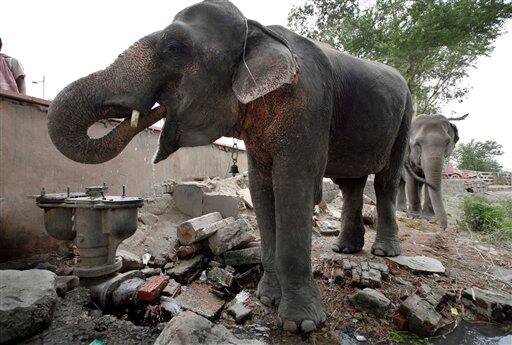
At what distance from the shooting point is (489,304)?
2680 mm

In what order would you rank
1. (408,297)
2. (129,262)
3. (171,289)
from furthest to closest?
1. (129,262)
2. (171,289)
3. (408,297)

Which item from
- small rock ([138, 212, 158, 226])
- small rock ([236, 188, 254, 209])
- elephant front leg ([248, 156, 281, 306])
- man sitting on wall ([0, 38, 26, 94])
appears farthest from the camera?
small rock ([236, 188, 254, 209])

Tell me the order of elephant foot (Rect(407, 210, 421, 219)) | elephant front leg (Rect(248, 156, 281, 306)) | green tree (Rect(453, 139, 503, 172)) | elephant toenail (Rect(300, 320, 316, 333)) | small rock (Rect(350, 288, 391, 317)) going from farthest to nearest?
1. green tree (Rect(453, 139, 503, 172))
2. elephant foot (Rect(407, 210, 421, 219))
3. elephant front leg (Rect(248, 156, 281, 306))
4. small rock (Rect(350, 288, 391, 317))
5. elephant toenail (Rect(300, 320, 316, 333))

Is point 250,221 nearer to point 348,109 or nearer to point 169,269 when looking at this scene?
point 169,269

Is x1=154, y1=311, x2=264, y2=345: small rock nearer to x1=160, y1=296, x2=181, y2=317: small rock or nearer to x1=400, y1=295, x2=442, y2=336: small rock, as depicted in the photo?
x1=160, y1=296, x2=181, y2=317: small rock

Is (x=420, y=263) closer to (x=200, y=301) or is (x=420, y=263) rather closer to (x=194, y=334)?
(x=200, y=301)

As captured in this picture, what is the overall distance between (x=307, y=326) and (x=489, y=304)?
5.61 ft

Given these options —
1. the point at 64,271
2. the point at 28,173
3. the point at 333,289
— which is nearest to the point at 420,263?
the point at 333,289


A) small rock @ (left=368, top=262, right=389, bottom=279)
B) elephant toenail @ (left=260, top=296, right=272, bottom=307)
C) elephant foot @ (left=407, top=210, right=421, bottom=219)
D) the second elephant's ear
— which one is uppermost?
the second elephant's ear

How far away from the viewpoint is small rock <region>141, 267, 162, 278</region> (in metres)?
3.32

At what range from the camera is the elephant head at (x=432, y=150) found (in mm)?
6121

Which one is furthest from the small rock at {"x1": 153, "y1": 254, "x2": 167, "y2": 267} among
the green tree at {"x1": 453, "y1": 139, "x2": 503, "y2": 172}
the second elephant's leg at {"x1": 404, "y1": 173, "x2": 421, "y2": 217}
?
the green tree at {"x1": 453, "y1": 139, "x2": 503, "y2": 172}

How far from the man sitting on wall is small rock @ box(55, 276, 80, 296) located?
270 cm

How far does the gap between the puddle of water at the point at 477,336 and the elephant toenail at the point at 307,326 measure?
972mm
